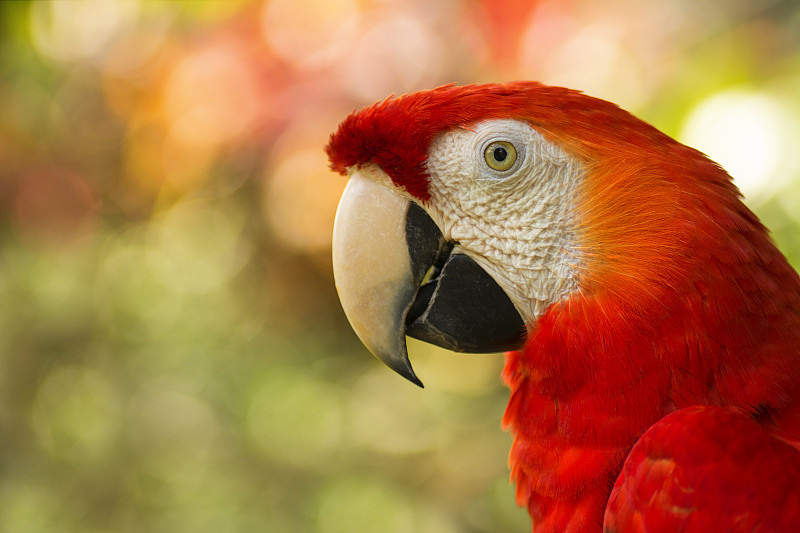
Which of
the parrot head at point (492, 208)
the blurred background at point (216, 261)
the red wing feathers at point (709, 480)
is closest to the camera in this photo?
the red wing feathers at point (709, 480)

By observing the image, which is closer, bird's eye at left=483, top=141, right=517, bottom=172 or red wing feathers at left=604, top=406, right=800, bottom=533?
red wing feathers at left=604, top=406, right=800, bottom=533

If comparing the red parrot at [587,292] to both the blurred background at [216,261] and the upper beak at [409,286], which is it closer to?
the upper beak at [409,286]

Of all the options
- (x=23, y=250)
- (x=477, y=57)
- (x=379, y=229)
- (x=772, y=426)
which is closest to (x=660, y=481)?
(x=772, y=426)

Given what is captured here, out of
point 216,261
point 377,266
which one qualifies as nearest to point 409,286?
point 377,266

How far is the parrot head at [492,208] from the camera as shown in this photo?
24.9 inches

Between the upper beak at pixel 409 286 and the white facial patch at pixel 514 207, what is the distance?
0.02 meters

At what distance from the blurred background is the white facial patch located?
91cm

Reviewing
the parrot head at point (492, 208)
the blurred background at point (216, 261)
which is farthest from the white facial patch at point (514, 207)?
the blurred background at point (216, 261)

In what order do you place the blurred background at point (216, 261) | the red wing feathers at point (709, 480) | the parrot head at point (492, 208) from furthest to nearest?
the blurred background at point (216, 261) < the parrot head at point (492, 208) < the red wing feathers at point (709, 480)

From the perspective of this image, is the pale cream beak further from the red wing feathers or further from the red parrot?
the red wing feathers

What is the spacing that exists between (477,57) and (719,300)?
44.4 inches

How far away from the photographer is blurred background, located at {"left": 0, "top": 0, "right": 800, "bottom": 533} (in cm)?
154

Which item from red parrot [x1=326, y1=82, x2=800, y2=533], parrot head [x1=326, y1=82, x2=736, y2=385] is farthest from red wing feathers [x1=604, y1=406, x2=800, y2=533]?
parrot head [x1=326, y1=82, x2=736, y2=385]

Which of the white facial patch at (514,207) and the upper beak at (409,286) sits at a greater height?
the white facial patch at (514,207)
